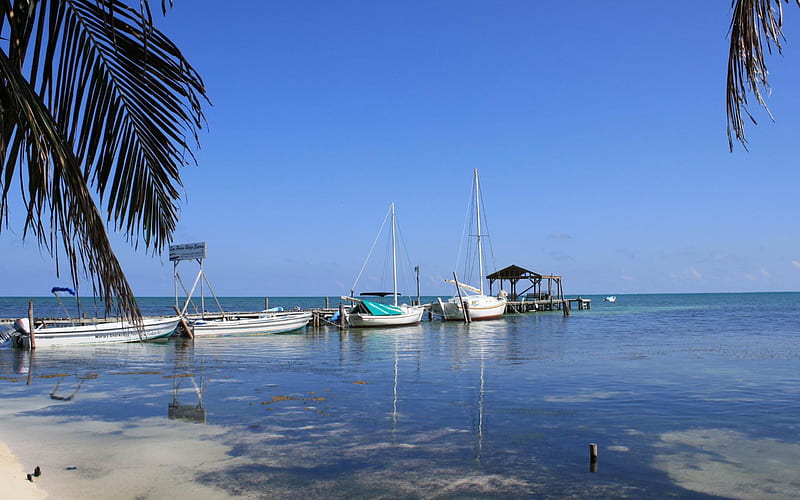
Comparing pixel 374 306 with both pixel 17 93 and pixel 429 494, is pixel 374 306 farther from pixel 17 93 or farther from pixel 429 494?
pixel 17 93

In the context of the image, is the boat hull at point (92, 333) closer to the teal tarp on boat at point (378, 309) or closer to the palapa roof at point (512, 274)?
the teal tarp on boat at point (378, 309)

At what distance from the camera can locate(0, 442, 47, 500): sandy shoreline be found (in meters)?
8.31

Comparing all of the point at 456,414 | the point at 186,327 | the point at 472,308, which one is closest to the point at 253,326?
the point at 186,327

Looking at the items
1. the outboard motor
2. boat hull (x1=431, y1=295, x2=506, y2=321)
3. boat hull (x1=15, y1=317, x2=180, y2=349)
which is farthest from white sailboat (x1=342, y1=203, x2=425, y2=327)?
the outboard motor

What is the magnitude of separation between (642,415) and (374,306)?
113ft

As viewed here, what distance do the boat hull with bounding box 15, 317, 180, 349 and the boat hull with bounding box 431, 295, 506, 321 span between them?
2671 centimetres

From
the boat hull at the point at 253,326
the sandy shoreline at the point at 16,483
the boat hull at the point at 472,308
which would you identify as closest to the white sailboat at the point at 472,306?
the boat hull at the point at 472,308

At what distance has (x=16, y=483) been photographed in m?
8.79

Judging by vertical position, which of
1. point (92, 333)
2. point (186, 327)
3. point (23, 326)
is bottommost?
point (92, 333)

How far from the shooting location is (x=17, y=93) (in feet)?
11.9

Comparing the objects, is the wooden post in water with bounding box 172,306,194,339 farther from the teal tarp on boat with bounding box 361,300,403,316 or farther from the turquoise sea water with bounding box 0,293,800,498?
the teal tarp on boat with bounding box 361,300,403,316

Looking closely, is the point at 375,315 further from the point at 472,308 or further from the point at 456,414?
the point at 456,414

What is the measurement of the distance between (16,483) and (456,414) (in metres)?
8.60

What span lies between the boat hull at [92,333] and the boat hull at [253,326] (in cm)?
175
